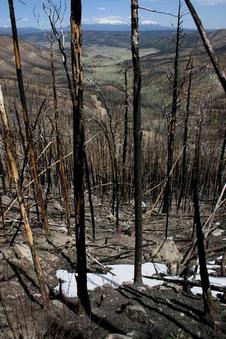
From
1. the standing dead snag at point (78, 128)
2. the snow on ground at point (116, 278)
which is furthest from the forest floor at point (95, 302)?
the standing dead snag at point (78, 128)

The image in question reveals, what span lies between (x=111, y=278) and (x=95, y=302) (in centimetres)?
134

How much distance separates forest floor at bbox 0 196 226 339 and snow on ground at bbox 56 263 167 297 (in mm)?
124

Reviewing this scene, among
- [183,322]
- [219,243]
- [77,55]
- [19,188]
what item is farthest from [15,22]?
[219,243]

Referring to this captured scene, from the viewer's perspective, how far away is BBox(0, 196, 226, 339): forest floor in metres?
5.74

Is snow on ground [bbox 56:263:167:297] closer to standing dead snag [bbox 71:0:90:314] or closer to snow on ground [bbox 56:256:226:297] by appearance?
snow on ground [bbox 56:256:226:297]

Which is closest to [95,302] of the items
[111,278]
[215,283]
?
[111,278]

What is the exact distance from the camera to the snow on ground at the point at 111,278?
738 centimetres

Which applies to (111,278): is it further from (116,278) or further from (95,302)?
(95,302)

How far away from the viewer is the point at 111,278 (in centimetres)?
823

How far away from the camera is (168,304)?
6.86 metres

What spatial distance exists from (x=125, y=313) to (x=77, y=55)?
374 cm

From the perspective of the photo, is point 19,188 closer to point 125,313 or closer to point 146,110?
point 125,313

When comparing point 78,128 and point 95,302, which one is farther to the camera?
point 95,302

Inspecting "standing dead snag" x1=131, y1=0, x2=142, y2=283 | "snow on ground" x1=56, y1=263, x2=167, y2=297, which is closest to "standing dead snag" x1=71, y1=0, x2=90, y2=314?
Answer: "snow on ground" x1=56, y1=263, x2=167, y2=297
